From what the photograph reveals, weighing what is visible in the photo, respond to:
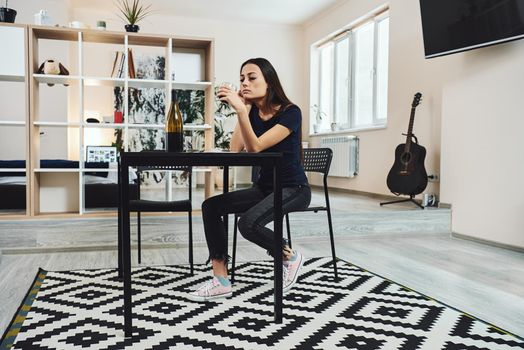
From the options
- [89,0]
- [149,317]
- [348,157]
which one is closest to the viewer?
[149,317]

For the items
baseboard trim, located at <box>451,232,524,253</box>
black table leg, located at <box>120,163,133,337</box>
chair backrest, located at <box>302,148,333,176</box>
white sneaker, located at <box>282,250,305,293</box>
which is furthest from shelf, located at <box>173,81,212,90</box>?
baseboard trim, located at <box>451,232,524,253</box>

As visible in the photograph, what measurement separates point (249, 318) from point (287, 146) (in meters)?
0.77

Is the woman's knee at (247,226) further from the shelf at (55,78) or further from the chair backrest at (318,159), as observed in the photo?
the shelf at (55,78)

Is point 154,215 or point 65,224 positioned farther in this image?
point 154,215

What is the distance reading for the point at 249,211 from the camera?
6.92 ft

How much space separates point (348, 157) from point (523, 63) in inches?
122

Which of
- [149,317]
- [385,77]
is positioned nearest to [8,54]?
[149,317]

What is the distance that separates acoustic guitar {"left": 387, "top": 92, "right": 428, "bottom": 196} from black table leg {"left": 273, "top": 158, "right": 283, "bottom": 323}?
9.14 feet

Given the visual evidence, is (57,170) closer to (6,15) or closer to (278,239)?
(6,15)

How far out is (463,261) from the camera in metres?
3.14

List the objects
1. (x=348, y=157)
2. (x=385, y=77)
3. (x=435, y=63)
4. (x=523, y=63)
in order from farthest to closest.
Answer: (x=348, y=157) < (x=385, y=77) < (x=435, y=63) < (x=523, y=63)

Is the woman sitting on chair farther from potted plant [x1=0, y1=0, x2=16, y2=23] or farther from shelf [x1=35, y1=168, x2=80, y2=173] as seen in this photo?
potted plant [x1=0, y1=0, x2=16, y2=23]

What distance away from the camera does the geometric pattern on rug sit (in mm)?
1706

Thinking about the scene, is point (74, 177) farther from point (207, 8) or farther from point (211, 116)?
point (207, 8)
